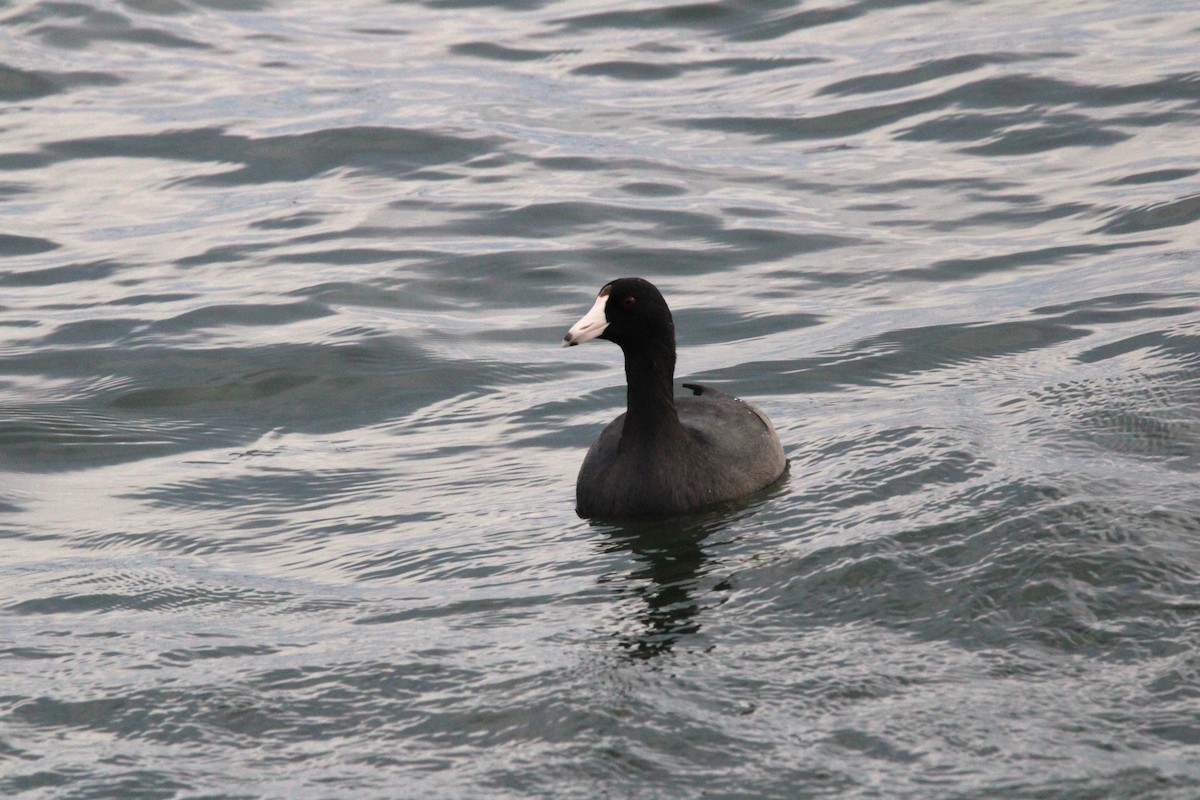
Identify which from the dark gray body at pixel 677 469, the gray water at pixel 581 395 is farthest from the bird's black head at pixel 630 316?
the gray water at pixel 581 395

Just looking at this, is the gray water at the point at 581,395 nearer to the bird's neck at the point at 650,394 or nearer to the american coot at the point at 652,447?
the american coot at the point at 652,447

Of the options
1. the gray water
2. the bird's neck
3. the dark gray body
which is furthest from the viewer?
the bird's neck

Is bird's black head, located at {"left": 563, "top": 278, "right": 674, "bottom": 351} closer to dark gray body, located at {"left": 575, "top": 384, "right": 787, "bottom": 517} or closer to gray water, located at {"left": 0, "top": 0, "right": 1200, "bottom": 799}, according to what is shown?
dark gray body, located at {"left": 575, "top": 384, "right": 787, "bottom": 517}

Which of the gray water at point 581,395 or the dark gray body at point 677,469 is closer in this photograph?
the gray water at point 581,395

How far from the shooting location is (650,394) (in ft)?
26.4

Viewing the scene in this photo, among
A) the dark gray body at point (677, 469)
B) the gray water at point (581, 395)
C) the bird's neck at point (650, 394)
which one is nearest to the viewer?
the gray water at point (581, 395)

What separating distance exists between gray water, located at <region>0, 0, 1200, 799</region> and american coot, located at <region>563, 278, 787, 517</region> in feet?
0.60

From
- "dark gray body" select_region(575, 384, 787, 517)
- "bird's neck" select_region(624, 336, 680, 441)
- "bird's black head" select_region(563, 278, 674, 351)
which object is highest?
"bird's black head" select_region(563, 278, 674, 351)

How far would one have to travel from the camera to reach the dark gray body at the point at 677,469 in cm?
778

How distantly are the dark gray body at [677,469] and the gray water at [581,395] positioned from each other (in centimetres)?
16

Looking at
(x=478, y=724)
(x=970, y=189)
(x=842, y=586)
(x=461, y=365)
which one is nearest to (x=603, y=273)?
(x=461, y=365)

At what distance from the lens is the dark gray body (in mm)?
7781

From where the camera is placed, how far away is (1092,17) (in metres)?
19.3

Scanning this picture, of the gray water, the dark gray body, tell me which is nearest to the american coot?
the dark gray body
